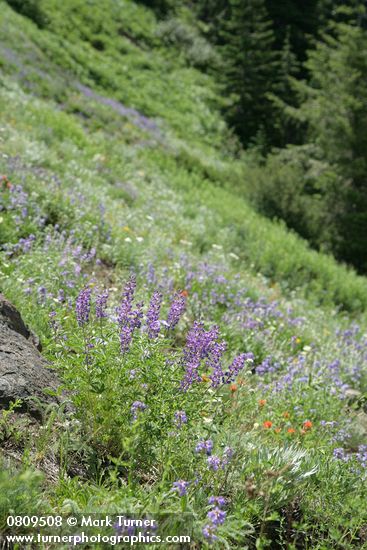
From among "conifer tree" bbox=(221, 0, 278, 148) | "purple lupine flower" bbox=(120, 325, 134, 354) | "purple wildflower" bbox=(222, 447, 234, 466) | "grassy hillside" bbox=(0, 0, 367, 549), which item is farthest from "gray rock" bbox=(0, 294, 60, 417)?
"conifer tree" bbox=(221, 0, 278, 148)

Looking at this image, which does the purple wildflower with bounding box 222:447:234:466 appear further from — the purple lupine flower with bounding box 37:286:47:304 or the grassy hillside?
the purple lupine flower with bounding box 37:286:47:304

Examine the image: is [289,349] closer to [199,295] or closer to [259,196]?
[199,295]

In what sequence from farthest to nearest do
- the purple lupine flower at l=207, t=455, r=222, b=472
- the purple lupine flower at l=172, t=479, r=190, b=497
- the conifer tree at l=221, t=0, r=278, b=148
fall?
the conifer tree at l=221, t=0, r=278, b=148, the purple lupine flower at l=207, t=455, r=222, b=472, the purple lupine flower at l=172, t=479, r=190, b=497

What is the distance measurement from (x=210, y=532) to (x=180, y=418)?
0.57 metres

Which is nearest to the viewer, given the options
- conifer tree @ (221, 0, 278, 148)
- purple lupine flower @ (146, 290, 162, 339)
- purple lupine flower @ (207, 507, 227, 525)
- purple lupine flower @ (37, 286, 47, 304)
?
purple lupine flower @ (207, 507, 227, 525)

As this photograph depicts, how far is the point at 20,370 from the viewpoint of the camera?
2.87 meters

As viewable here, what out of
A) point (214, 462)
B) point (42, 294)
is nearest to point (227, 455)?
point (214, 462)

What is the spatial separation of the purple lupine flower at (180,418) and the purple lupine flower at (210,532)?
1.69ft

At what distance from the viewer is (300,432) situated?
3537 millimetres

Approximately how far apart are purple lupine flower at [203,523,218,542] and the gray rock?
1061mm

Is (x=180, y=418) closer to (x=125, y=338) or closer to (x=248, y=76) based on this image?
(x=125, y=338)

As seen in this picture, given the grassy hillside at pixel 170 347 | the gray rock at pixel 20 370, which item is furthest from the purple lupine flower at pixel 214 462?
the gray rock at pixel 20 370

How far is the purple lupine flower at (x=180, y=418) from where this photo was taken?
2.60m

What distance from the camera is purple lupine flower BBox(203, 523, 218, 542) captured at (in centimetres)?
212
